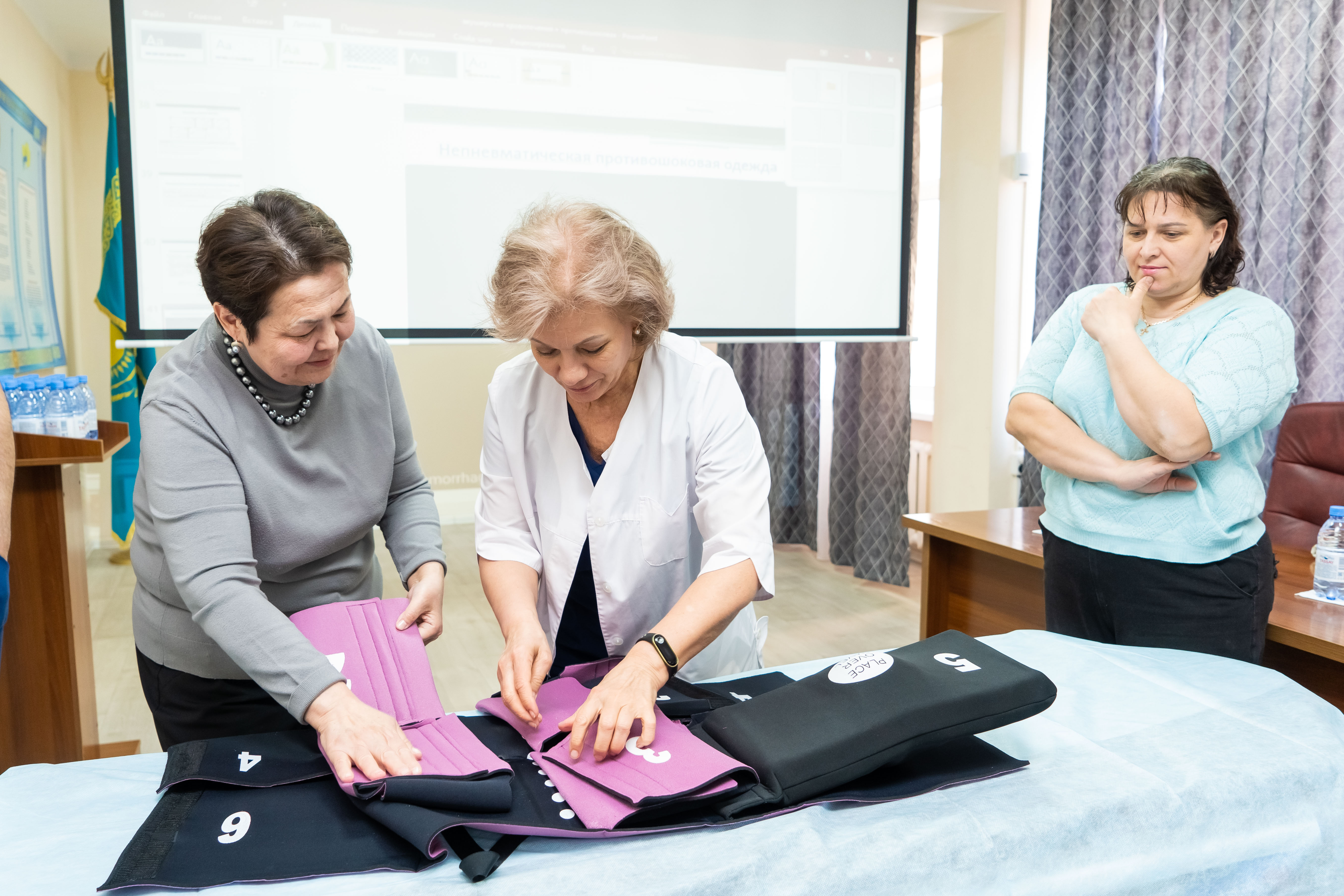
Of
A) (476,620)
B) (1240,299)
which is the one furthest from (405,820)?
(476,620)

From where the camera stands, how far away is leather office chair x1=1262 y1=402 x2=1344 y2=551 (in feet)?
6.88

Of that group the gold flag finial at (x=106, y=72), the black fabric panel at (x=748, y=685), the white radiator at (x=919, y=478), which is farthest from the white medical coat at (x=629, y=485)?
the gold flag finial at (x=106, y=72)

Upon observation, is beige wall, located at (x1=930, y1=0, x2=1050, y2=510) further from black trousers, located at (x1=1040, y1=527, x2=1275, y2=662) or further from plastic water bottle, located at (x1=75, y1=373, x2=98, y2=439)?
plastic water bottle, located at (x1=75, y1=373, x2=98, y2=439)

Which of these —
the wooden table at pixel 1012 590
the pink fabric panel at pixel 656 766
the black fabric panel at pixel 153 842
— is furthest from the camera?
the wooden table at pixel 1012 590

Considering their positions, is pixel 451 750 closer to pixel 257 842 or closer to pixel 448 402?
pixel 257 842

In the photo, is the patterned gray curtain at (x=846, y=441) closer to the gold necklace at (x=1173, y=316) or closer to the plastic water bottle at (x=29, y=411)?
the gold necklace at (x=1173, y=316)

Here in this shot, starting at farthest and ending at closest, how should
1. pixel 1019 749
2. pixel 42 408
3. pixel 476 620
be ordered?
pixel 476 620 < pixel 42 408 < pixel 1019 749

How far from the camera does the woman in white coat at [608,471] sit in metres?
1.11

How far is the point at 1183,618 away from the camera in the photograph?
1398 mm

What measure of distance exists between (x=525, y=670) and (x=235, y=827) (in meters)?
0.34

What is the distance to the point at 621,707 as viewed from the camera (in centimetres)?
94

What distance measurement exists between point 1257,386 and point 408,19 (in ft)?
7.24

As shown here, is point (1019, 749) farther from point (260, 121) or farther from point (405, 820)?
point (260, 121)

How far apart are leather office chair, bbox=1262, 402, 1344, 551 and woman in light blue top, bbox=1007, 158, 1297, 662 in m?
0.82
